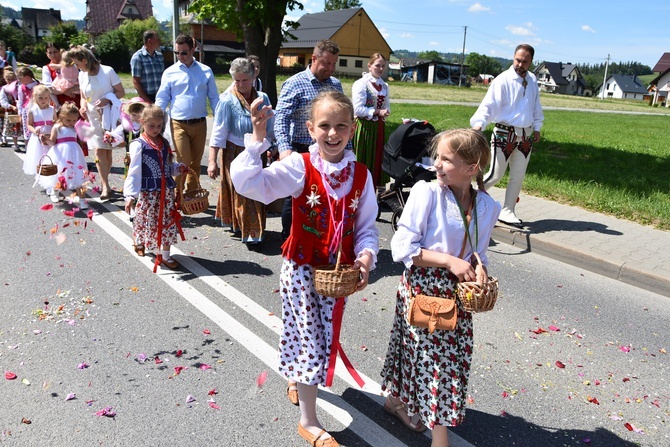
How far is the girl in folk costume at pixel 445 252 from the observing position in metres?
2.81

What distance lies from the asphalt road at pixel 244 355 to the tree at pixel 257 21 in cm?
860

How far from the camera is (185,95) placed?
7273mm

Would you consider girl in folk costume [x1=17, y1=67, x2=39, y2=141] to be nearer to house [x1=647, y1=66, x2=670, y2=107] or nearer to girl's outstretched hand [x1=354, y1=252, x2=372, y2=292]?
girl's outstretched hand [x1=354, y1=252, x2=372, y2=292]

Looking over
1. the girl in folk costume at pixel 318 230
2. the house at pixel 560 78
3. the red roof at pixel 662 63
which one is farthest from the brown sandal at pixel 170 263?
the house at pixel 560 78

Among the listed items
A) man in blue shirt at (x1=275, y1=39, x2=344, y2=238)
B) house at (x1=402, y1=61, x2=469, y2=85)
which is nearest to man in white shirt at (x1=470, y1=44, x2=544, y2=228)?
man in blue shirt at (x1=275, y1=39, x2=344, y2=238)

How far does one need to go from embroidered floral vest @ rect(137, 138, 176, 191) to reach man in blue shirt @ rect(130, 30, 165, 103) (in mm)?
3676

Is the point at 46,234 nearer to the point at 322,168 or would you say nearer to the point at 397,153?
the point at 397,153

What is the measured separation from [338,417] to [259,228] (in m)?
3.39

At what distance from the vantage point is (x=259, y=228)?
6.48 meters

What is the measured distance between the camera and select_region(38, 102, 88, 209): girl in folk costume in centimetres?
790

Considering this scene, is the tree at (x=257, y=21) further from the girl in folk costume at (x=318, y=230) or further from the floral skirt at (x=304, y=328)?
the floral skirt at (x=304, y=328)

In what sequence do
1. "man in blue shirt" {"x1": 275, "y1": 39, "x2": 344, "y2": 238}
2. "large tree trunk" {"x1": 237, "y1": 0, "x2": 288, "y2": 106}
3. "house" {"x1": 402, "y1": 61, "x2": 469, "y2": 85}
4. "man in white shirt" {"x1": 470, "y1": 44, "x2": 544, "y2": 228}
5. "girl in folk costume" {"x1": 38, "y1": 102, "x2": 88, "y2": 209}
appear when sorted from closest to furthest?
1. "man in blue shirt" {"x1": 275, "y1": 39, "x2": 344, "y2": 238}
2. "man in white shirt" {"x1": 470, "y1": 44, "x2": 544, "y2": 228}
3. "girl in folk costume" {"x1": 38, "y1": 102, "x2": 88, "y2": 209}
4. "large tree trunk" {"x1": 237, "y1": 0, "x2": 288, "y2": 106}
5. "house" {"x1": 402, "y1": 61, "x2": 469, "y2": 85}

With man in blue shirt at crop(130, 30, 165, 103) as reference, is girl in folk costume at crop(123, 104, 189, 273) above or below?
below

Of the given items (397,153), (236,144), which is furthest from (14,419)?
(397,153)
